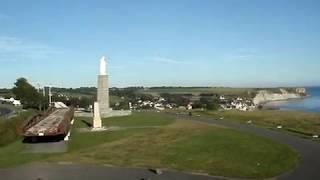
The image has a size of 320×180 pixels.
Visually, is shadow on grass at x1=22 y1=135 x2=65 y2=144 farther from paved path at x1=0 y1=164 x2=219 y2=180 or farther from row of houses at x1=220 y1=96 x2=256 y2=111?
row of houses at x1=220 y1=96 x2=256 y2=111

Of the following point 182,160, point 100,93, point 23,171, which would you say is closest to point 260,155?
point 182,160

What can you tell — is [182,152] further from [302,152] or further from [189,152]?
[302,152]

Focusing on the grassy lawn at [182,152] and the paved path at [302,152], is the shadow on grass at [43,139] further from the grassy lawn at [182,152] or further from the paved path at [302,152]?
the paved path at [302,152]

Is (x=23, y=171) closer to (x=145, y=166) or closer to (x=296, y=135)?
(x=145, y=166)

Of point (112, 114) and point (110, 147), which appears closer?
point (110, 147)

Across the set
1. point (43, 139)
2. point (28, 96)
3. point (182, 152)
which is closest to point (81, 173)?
point (182, 152)

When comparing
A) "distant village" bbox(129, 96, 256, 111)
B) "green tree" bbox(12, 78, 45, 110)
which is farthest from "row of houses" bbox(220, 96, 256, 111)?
"green tree" bbox(12, 78, 45, 110)
